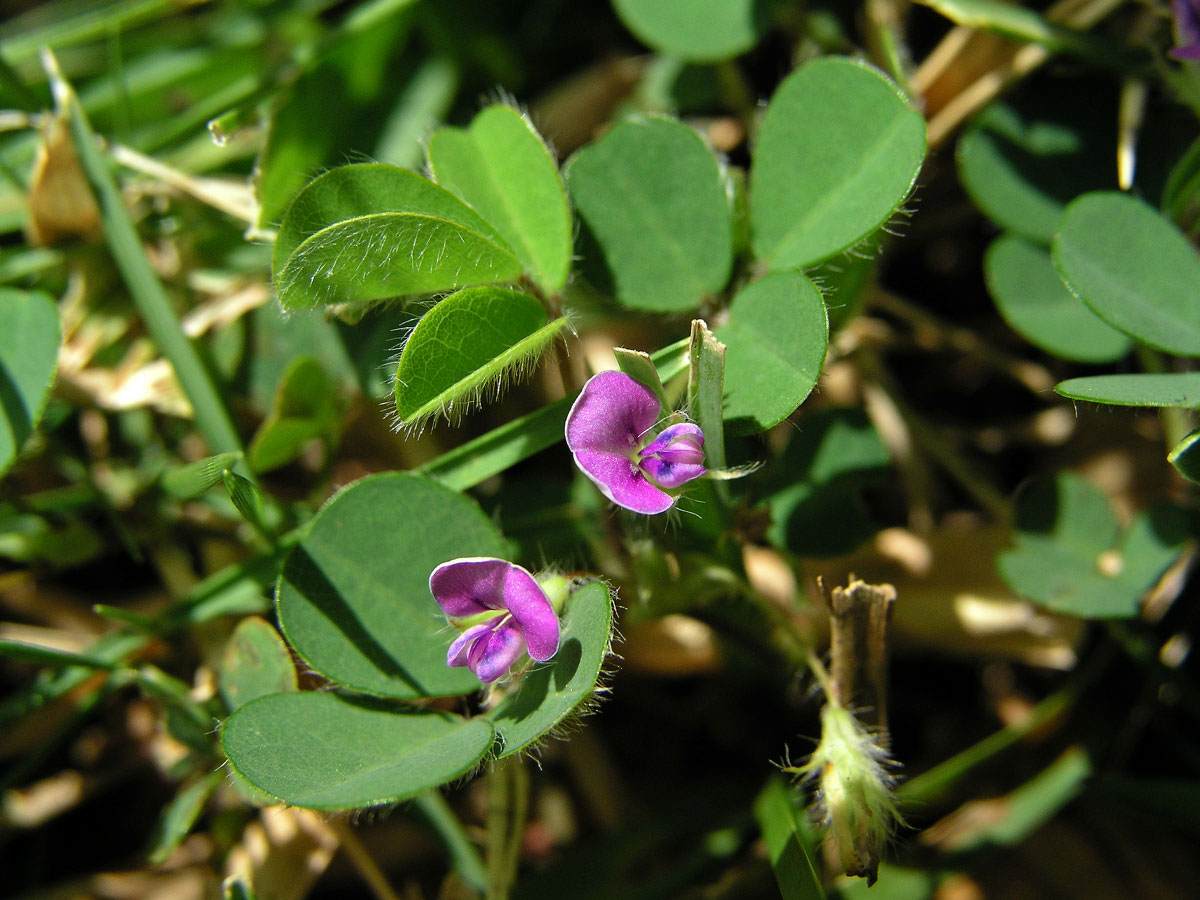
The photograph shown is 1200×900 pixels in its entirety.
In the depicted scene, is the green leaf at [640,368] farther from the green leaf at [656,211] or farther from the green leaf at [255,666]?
the green leaf at [255,666]

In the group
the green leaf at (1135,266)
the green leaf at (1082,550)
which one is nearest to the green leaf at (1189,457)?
the green leaf at (1135,266)

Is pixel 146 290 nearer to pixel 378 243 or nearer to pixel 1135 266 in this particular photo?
pixel 378 243

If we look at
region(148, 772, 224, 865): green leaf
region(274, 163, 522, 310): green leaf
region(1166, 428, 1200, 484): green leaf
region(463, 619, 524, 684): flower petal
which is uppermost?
region(274, 163, 522, 310): green leaf

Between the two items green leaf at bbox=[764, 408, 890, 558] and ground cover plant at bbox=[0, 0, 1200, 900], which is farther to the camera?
green leaf at bbox=[764, 408, 890, 558]

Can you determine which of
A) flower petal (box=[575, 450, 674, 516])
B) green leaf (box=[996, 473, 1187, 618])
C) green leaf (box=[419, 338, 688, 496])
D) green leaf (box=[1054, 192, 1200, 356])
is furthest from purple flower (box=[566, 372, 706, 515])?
green leaf (box=[996, 473, 1187, 618])

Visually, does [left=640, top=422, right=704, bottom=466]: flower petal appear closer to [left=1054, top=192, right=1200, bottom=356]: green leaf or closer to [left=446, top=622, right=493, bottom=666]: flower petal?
[left=446, top=622, right=493, bottom=666]: flower petal

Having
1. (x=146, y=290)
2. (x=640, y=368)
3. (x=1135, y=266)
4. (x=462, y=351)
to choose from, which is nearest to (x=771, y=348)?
(x=640, y=368)

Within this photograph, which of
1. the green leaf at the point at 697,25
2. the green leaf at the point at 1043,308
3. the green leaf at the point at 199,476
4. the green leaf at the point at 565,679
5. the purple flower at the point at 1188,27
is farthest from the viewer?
the green leaf at the point at 697,25
